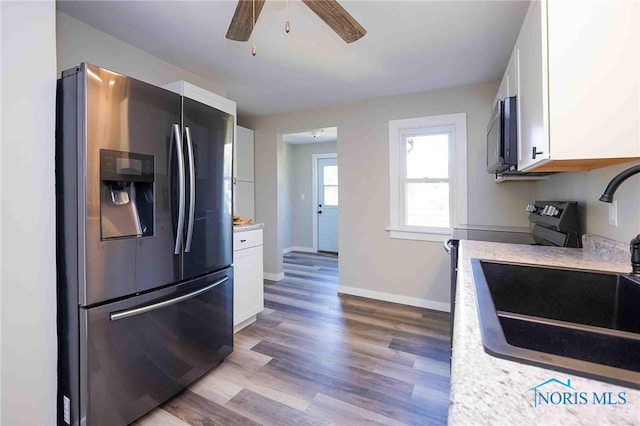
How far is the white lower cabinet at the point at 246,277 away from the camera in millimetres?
2457

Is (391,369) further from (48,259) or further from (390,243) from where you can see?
(48,259)

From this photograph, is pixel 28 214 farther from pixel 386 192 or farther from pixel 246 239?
pixel 386 192

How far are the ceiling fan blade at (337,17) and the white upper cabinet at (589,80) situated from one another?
2.72 ft

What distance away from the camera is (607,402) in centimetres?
40

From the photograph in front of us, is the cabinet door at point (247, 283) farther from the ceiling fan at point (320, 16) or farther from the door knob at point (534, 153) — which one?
the door knob at point (534, 153)

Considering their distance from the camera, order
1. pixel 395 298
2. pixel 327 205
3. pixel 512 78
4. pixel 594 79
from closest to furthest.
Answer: pixel 594 79 < pixel 512 78 < pixel 395 298 < pixel 327 205

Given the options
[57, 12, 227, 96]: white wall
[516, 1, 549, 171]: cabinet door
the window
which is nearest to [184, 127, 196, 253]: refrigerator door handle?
[57, 12, 227, 96]: white wall

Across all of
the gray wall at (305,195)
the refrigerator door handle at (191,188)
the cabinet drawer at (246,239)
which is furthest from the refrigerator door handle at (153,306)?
the gray wall at (305,195)

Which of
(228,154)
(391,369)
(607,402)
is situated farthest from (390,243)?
(607,402)

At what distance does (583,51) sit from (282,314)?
282cm

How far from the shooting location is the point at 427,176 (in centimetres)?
322

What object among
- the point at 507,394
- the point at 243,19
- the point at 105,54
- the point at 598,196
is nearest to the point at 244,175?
the point at 105,54

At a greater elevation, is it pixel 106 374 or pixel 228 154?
pixel 228 154

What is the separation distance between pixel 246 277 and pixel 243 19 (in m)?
1.92
